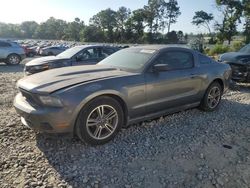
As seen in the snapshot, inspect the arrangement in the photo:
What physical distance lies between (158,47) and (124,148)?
2071mm

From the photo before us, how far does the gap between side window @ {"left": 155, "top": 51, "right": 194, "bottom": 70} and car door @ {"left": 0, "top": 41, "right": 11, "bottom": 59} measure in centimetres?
1264

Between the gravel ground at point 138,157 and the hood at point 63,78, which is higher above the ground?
the hood at point 63,78

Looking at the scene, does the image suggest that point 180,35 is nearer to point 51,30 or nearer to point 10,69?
point 51,30

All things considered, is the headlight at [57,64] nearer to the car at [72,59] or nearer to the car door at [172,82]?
the car at [72,59]

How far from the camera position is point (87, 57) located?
30.0 feet

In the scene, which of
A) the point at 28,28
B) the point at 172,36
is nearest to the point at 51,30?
the point at 28,28

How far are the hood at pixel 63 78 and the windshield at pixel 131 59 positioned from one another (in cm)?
23

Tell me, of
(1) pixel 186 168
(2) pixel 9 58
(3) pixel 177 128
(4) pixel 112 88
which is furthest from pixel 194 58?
(2) pixel 9 58

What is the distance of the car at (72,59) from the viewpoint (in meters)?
8.58

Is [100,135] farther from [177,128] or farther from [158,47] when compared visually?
[158,47]

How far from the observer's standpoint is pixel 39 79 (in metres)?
4.02

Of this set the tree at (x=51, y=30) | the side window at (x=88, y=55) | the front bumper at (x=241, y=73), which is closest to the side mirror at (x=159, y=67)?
the front bumper at (x=241, y=73)

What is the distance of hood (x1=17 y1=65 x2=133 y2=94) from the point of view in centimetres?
365

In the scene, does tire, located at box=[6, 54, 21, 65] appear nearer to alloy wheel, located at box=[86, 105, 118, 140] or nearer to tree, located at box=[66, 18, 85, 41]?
alloy wheel, located at box=[86, 105, 118, 140]
